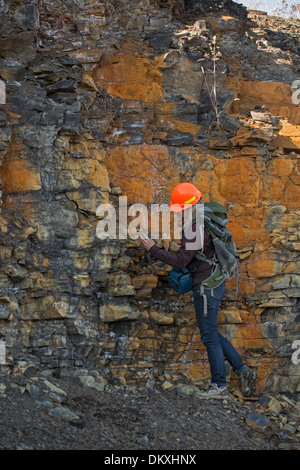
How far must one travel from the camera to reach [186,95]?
731 cm

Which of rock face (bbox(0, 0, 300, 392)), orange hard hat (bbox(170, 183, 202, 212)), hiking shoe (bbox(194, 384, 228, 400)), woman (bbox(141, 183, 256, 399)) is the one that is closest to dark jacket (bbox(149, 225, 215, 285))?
woman (bbox(141, 183, 256, 399))

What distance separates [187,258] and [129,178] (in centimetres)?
211

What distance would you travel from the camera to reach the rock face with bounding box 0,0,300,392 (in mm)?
5531

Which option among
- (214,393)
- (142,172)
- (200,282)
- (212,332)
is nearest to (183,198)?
(200,282)

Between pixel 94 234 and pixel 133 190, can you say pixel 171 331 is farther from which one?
pixel 133 190

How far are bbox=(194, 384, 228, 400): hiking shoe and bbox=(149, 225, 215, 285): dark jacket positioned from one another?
1149 millimetres

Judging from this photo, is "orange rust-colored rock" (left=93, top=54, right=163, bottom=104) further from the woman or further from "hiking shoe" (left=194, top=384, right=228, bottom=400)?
"hiking shoe" (left=194, top=384, right=228, bottom=400)

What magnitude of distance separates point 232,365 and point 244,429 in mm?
816

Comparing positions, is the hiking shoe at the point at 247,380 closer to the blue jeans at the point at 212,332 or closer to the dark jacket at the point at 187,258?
the blue jeans at the point at 212,332

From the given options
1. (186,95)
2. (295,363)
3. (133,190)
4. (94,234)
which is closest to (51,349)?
(94,234)

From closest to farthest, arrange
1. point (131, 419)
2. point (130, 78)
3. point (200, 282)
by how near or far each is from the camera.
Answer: point (131, 419) < point (200, 282) < point (130, 78)

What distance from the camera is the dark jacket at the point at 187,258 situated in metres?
4.98

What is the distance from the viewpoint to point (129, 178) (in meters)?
6.68

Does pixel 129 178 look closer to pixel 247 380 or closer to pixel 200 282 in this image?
pixel 200 282
